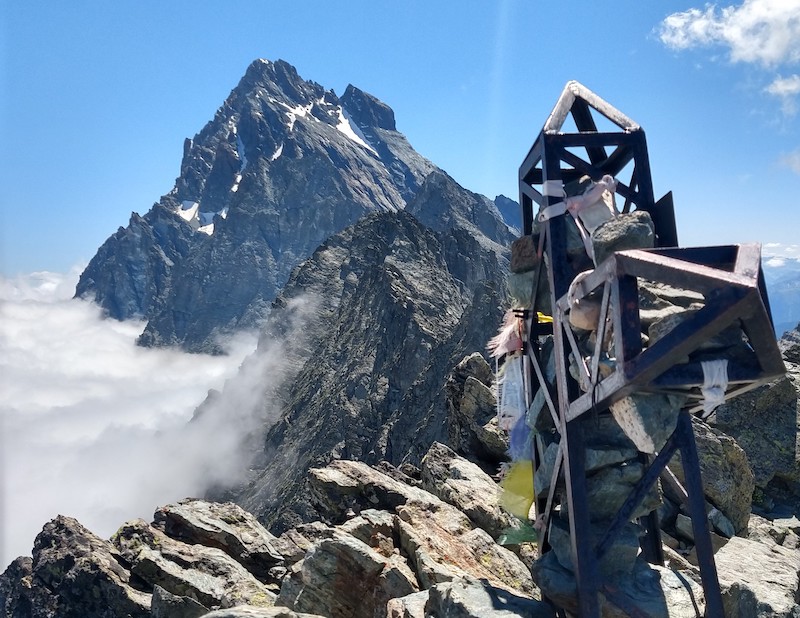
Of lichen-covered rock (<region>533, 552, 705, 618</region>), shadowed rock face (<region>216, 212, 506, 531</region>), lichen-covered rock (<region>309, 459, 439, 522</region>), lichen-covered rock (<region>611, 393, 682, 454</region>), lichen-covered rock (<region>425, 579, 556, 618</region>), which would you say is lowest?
lichen-covered rock (<region>425, 579, 556, 618</region>)

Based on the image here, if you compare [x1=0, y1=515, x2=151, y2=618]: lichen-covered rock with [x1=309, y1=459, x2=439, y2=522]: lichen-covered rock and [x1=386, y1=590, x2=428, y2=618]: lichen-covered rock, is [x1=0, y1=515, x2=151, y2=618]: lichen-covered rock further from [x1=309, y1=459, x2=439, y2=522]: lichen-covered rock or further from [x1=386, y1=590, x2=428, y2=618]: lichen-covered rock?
[x1=386, y1=590, x2=428, y2=618]: lichen-covered rock

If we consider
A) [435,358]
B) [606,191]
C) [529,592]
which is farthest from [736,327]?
[435,358]

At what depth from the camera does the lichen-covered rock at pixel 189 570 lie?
12938 millimetres

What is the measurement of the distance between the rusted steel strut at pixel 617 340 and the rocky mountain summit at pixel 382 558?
1072mm

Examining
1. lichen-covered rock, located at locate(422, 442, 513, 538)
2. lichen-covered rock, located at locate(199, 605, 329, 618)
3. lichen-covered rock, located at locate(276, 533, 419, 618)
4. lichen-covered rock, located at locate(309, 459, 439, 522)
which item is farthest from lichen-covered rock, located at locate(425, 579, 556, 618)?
lichen-covered rock, located at locate(309, 459, 439, 522)

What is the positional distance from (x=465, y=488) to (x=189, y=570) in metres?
6.87

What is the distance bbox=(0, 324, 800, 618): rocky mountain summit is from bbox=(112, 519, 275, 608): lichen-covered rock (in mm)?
40

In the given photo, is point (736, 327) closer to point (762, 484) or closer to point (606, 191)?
point (606, 191)

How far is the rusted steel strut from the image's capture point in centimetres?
538

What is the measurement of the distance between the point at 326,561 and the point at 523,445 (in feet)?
13.3

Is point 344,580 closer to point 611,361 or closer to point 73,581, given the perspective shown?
point 611,361

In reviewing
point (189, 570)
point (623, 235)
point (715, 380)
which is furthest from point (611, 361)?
point (189, 570)

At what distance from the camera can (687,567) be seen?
454 inches

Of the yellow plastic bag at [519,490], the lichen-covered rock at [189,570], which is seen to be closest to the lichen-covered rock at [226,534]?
the lichen-covered rock at [189,570]
